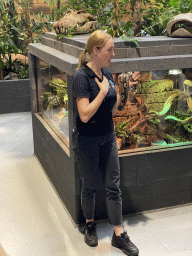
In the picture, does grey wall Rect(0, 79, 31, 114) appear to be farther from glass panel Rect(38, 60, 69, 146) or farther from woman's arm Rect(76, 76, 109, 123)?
woman's arm Rect(76, 76, 109, 123)

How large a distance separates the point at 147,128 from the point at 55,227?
1.16 meters

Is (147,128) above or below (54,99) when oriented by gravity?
below

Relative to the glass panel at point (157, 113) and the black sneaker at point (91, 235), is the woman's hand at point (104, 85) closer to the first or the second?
the glass panel at point (157, 113)

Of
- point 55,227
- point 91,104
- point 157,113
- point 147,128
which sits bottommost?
point 55,227

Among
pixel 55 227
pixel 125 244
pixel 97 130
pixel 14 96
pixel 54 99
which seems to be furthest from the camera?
pixel 14 96

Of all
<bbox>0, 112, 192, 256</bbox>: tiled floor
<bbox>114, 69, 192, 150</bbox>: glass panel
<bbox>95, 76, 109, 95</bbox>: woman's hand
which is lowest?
<bbox>0, 112, 192, 256</bbox>: tiled floor

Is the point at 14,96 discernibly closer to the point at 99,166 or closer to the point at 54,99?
the point at 54,99

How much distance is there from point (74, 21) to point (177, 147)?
1.59 meters

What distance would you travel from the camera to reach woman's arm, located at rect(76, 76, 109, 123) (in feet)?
7.43

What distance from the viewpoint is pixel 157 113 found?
2992 millimetres

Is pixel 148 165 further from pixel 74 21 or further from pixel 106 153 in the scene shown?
pixel 74 21

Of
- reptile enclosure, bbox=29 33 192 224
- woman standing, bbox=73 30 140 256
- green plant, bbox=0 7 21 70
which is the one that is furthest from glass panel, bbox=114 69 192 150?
green plant, bbox=0 7 21 70

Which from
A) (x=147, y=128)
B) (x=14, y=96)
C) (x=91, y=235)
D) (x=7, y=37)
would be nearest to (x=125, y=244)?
(x=91, y=235)

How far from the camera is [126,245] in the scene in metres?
2.58
